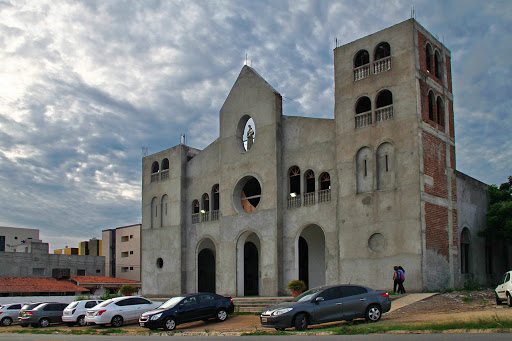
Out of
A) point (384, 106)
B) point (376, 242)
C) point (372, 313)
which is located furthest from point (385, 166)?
point (372, 313)

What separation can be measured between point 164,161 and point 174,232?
5695mm

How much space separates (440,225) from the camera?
88.9 feet

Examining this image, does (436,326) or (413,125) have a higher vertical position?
(413,125)

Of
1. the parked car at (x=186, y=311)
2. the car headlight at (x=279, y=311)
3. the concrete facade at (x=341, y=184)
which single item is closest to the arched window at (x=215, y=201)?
the concrete facade at (x=341, y=184)

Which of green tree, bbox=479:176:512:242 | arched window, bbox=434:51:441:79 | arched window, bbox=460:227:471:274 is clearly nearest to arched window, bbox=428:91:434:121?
arched window, bbox=434:51:441:79

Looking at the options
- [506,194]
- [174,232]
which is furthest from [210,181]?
[506,194]

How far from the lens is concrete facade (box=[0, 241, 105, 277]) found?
197 feet

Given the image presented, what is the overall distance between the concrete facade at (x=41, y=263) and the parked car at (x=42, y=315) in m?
32.0

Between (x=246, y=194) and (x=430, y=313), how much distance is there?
1859cm

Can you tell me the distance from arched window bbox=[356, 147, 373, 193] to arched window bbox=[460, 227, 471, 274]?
623cm

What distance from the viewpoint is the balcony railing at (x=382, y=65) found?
28.3 meters

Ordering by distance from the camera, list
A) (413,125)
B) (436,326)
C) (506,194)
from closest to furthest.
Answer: (436,326) < (413,125) < (506,194)

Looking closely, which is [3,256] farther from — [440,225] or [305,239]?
[440,225]

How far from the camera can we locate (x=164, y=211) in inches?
1601
